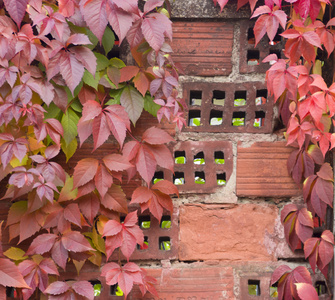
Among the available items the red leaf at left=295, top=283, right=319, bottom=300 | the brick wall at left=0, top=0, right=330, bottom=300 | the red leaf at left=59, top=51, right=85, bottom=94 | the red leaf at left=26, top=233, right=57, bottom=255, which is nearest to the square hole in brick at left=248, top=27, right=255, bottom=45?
the brick wall at left=0, top=0, right=330, bottom=300

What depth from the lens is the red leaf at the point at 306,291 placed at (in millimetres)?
1496

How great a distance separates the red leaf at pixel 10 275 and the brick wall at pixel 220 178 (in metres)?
0.31

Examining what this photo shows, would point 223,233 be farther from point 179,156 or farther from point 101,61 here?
point 101,61

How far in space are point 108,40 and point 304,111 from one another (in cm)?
70

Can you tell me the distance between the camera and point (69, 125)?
151 cm

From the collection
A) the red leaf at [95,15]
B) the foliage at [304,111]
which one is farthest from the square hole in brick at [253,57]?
the red leaf at [95,15]

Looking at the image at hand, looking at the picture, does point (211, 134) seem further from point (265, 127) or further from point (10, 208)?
point (10, 208)

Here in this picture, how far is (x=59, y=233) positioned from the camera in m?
1.47

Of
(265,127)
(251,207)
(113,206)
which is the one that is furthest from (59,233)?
(265,127)

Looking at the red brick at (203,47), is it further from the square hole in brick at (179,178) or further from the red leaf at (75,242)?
the red leaf at (75,242)

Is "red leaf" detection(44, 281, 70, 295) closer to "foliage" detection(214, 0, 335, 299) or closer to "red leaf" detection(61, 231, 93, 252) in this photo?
"red leaf" detection(61, 231, 93, 252)

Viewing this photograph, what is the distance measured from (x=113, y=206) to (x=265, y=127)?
0.63 metres

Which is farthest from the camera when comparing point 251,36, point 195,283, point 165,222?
point 165,222

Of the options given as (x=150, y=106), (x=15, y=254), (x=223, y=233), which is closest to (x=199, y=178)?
(x=223, y=233)
